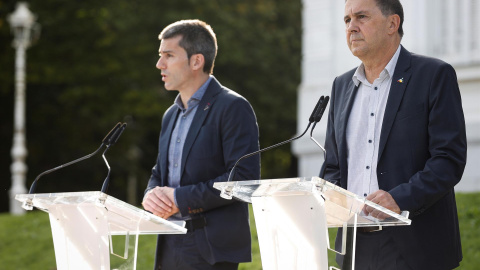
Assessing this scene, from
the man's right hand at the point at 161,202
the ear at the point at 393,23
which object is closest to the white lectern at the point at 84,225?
the man's right hand at the point at 161,202

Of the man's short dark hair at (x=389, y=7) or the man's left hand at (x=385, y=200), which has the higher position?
the man's short dark hair at (x=389, y=7)

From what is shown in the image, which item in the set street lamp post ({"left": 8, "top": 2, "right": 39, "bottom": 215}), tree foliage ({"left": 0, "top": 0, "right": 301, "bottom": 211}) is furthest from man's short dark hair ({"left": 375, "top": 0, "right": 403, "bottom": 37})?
tree foliage ({"left": 0, "top": 0, "right": 301, "bottom": 211})

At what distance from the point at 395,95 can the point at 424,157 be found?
303mm

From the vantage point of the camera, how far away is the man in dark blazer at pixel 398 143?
12.0 ft

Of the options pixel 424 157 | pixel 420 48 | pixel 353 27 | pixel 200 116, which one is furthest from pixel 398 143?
pixel 420 48

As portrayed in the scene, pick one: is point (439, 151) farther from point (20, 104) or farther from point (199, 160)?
point (20, 104)

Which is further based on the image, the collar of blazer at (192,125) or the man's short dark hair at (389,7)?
the collar of blazer at (192,125)

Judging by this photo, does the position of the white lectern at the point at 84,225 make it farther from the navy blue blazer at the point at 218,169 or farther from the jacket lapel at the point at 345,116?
the jacket lapel at the point at 345,116

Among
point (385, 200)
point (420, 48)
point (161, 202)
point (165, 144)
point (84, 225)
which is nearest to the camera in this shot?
point (385, 200)

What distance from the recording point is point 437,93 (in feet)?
12.3

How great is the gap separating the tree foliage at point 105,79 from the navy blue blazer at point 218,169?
55.8 ft

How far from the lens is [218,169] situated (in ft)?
15.8

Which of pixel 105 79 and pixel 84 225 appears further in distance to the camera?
pixel 105 79

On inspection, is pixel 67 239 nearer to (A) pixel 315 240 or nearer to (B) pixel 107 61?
(A) pixel 315 240
